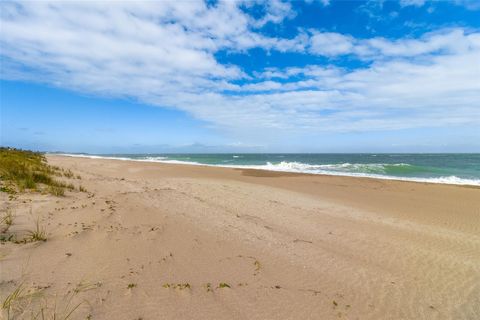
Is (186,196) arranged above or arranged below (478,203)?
above

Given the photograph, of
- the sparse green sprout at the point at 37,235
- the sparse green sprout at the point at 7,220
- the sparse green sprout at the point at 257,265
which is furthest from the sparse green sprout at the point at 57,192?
the sparse green sprout at the point at 257,265

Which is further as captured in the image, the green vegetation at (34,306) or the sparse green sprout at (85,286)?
the sparse green sprout at (85,286)

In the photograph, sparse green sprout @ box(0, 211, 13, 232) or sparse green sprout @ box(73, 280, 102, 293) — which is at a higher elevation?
sparse green sprout @ box(0, 211, 13, 232)

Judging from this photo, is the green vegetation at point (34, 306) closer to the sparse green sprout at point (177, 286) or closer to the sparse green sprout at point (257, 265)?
the sparse green sprout at point (177, 286)

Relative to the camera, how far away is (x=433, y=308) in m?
3.99

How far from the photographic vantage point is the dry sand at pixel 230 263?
3.42 meters

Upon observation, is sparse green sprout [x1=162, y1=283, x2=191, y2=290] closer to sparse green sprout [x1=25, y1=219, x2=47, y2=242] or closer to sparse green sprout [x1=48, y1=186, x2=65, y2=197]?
sparse green sprout [x1=25, y1=219, x2=47, y2=242]

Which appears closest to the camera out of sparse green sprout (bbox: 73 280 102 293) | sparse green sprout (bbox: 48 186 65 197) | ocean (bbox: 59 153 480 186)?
sparse green sprout (bbox: 73 280 102 293)

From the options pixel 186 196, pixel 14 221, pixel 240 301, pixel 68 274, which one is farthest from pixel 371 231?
pixel 14 221

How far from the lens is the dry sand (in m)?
3.42

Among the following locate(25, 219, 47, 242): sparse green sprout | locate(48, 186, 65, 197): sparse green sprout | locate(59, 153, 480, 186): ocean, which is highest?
locate(48, 186, 65, 197): sparse green sprout

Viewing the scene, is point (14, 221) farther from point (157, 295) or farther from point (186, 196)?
point (186, 196)

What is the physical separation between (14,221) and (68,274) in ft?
8.62

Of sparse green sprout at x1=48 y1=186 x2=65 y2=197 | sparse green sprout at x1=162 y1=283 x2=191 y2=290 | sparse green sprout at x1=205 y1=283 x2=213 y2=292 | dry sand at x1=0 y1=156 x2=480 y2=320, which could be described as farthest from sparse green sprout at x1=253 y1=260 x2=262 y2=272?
sparse green sprout at x1=48 y1=186 x2=65 y2=197
